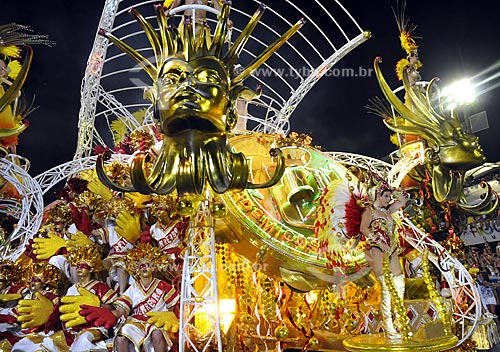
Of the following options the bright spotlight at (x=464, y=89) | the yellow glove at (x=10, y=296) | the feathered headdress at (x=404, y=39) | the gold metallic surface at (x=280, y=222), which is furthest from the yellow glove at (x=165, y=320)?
the bright spotlight at (x=464, y=89)

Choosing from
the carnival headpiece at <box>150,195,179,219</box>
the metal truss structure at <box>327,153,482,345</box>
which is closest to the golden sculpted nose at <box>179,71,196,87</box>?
the carnival headpiece at <box>150,195,179,219</box>

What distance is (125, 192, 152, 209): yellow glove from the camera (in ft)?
17.1

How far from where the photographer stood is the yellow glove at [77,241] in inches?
194

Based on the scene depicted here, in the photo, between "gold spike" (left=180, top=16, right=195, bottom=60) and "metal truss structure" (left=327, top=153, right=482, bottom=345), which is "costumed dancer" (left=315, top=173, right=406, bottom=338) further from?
"gold spike" (left=180, top=16, right=195, bottom=60)

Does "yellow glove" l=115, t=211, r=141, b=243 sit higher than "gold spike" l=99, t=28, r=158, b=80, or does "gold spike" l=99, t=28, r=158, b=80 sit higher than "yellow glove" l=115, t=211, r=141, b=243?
"gold spike" l=99, t=28, r=158, b=80

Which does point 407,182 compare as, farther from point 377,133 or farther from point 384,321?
point 377,133

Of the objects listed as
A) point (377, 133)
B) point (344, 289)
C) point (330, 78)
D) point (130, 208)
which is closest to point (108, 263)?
point (130, 208)

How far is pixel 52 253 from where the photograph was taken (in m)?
5.11

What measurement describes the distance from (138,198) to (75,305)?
5.09 ft

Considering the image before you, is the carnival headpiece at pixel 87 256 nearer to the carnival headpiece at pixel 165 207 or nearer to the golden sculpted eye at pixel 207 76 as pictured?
the carnival headpiece at pixel 165 207

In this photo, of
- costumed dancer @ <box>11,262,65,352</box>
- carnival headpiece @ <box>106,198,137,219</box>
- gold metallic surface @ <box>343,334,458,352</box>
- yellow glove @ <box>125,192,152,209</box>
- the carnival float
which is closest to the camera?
gold metallic surface @ <box>343,334,458,352</box>

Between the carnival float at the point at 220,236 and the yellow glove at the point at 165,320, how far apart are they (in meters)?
0.02

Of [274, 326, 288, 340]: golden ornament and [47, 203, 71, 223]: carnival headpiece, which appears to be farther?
[47, 203, 71, 223]: carnival headpiece

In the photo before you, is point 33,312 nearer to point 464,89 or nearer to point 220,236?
point 220,236
